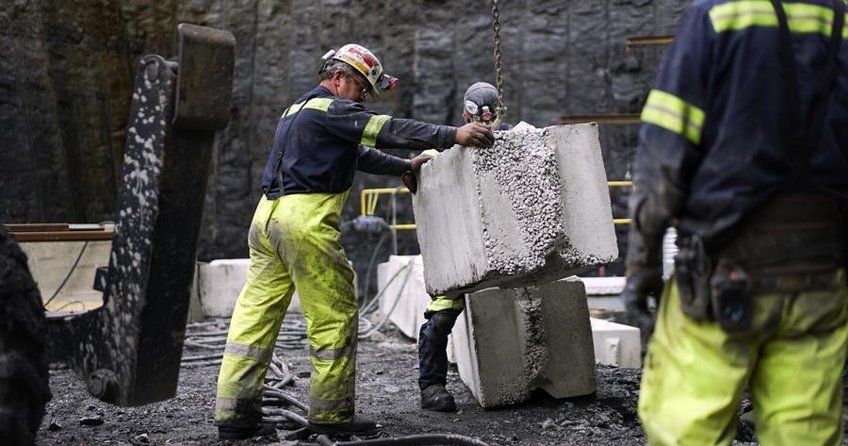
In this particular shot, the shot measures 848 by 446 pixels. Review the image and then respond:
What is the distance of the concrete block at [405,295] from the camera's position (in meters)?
9.05

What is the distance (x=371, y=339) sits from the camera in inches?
391

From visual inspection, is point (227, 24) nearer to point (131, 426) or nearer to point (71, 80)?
point (71, 80)

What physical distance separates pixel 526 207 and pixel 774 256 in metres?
2.07

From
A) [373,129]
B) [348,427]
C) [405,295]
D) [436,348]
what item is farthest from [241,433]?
[405,295]

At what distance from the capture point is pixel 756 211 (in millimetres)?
2547

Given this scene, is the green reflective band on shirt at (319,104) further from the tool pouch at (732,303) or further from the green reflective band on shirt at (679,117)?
the tool pouch at (732,303)

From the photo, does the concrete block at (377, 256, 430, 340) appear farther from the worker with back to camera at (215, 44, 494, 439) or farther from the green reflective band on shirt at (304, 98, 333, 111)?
the green reflective band on shirt at (304, 98, 333, 111)

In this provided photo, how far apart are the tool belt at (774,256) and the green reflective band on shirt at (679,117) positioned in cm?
27

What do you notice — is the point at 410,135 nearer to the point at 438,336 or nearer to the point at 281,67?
the point at 438,336

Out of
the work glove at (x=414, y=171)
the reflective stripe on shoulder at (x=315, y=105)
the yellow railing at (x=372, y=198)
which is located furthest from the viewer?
the yellow railing at (x=372, y=198)

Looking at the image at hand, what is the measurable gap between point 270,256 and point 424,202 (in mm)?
923

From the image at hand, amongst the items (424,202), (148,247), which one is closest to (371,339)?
(424,202)

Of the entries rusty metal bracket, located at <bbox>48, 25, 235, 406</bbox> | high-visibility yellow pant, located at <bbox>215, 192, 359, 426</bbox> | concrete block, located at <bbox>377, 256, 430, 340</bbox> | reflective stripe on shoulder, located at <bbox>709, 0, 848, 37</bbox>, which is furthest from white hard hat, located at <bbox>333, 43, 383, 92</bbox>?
concrete block, located at <bbox>377, 256, 430, 340</bbox>

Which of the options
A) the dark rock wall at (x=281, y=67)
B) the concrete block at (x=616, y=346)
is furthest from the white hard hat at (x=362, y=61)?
the dark rock wall at (x=281, y=67)
